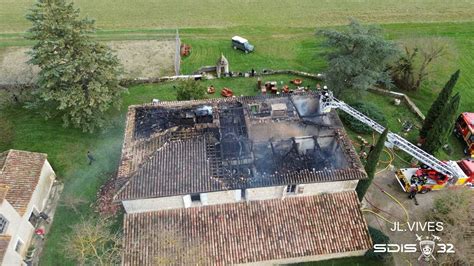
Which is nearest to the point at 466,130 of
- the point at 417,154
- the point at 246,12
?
the point at 417,154

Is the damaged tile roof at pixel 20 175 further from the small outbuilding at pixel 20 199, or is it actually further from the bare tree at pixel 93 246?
the bare tree at pixel 93 246

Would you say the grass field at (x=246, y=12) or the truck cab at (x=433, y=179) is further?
the grass field at (x=246, y=12)

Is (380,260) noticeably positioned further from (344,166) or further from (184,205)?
(184,205)

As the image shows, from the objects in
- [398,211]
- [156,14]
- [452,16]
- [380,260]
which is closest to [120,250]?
[380,260]

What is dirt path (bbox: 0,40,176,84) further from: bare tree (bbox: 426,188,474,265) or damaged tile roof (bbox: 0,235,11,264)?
bare tree (bbox: 426,188,474,265)

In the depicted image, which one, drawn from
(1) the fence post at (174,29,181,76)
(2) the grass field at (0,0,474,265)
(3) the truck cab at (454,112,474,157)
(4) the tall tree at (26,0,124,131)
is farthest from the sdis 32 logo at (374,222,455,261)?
(1) the fence post at (174,29,181,76)

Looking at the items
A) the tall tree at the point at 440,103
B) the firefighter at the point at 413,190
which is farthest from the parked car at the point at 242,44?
the firefighter at the point at 413,190

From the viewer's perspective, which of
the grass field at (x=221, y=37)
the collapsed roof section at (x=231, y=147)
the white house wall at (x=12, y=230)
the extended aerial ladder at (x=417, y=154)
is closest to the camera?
the white house wall at (x=12, y=230)
